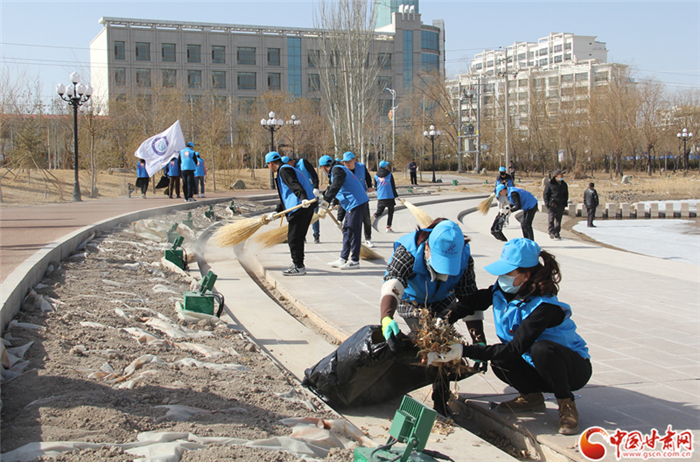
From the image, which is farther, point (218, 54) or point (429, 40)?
point (429, 40)

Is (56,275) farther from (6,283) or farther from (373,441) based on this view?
(373,441)

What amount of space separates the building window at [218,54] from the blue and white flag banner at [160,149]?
56797 millimetres

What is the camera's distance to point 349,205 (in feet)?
29.7

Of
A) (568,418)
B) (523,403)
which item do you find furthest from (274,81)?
(568,418)

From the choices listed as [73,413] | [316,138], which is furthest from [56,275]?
[316,138]

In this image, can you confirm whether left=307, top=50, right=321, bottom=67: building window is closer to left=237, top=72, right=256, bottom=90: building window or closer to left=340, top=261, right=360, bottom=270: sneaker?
left=237, top=72, right=256, bottom=90: building window

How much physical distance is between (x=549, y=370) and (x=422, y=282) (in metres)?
0.95

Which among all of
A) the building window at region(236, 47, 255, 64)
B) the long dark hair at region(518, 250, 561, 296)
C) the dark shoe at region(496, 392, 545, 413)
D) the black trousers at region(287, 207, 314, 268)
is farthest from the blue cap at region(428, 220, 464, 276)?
the building window at region(236, 47, 255, 64)

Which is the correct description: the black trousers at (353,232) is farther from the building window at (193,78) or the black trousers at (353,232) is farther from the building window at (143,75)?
the building window at (193,78)

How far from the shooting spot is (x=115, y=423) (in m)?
2.94

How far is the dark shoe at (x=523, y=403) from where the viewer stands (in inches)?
148

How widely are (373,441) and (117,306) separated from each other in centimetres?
332

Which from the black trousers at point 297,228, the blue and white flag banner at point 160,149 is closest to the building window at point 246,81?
the blue and white flag banner at point 160,149

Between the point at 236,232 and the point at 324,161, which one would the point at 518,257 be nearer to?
the point at 236,232
